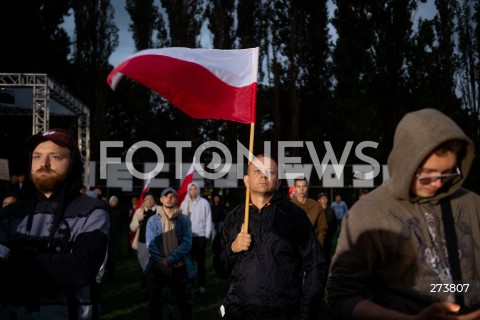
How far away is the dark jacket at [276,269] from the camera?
4434 mm

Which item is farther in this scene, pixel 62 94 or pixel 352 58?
pixel 352 58

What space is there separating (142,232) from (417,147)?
749 centimetres

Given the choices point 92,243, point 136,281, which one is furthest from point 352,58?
point 92,243

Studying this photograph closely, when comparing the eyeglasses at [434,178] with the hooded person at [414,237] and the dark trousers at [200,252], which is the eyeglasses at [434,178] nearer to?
the hooded person at [414,237]

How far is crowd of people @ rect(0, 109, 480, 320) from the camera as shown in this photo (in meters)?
2.29

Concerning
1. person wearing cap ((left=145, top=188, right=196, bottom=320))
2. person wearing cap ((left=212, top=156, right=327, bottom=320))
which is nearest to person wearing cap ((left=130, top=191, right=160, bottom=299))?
person wearing cap ((left=145, top=188, right=196, bottom=320))

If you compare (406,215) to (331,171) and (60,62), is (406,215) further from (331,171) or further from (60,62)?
(60,62)

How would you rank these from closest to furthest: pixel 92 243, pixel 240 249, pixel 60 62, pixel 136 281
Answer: pixel 92 243 < pixel 240 249 < pixel 136 281 < pixel 60 62

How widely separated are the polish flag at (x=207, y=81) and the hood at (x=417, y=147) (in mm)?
2324

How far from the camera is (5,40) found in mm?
29156

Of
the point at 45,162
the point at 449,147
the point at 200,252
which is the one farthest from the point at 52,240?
the point at 200,252

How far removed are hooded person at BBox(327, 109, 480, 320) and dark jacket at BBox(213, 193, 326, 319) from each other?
79.6 inches

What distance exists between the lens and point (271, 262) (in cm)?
450

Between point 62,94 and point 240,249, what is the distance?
15417 mm
